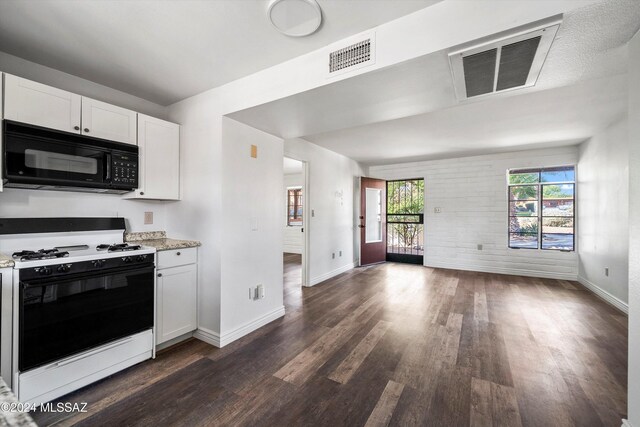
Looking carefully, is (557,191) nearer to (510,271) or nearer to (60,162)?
(510,271)

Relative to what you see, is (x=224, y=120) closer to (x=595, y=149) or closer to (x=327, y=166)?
(x=327, y=166)

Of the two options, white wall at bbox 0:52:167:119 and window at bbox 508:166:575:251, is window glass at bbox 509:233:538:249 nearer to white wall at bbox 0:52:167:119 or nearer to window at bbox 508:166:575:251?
window at bbox 508:166:575:251

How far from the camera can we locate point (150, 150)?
8.62ft

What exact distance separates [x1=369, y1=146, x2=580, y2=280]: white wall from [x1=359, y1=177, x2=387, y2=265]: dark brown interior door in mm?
915

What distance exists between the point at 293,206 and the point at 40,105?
6480 millimetres

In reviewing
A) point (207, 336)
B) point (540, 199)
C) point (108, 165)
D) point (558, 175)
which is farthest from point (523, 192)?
point (108, 165)

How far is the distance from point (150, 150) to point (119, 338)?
5.61 ft

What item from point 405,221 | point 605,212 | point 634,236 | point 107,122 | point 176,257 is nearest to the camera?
point 634,236

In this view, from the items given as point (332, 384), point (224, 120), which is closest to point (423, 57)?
point (224, 120)

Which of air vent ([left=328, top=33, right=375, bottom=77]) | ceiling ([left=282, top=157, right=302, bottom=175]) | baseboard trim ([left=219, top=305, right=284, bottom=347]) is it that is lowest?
baseboard trim ([left=219, top=305, right=284, bottom=347])

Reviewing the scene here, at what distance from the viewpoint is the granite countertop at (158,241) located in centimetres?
248

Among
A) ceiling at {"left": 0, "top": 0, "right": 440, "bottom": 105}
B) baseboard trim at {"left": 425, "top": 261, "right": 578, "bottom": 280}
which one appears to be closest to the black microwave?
ceiling at {"left": 0, "top": 0, "right": 440, "bottom": 105}

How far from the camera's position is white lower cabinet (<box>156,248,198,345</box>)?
2.39 meters

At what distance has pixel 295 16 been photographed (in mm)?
1648
